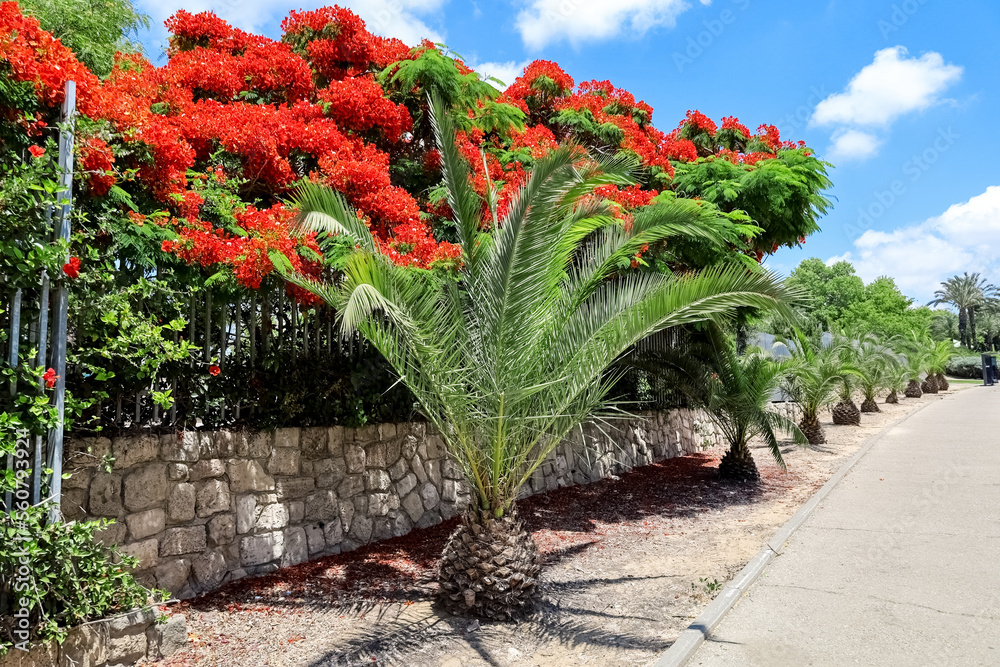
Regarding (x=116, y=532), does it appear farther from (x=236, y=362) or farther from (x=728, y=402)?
(x=728, y=402)

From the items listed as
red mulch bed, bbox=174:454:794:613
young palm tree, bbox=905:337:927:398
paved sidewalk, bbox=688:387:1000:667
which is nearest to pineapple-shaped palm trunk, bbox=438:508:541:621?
red mulch bed, bbox=174:454:794:613

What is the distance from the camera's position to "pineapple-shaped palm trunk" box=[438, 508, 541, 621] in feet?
15.7

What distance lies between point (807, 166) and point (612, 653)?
7912 mm

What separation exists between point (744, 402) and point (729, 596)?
551 cm

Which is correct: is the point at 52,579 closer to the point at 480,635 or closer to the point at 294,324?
the point at 480,635

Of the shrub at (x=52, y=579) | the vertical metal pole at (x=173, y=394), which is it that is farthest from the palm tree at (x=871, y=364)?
the shrub at (x=52, y=579)

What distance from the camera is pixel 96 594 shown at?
12.4 ft

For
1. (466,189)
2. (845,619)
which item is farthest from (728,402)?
(466,189)

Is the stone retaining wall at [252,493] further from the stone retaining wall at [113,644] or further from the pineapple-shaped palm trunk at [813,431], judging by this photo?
the pineapple-shaped palm trunk at [813,431]

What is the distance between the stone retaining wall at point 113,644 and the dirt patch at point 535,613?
16cm

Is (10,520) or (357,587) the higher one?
(10,520)

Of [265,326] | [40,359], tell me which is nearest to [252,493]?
[265,326]

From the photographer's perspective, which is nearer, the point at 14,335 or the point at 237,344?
the point at 14,335

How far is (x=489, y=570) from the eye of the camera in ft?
15.7
